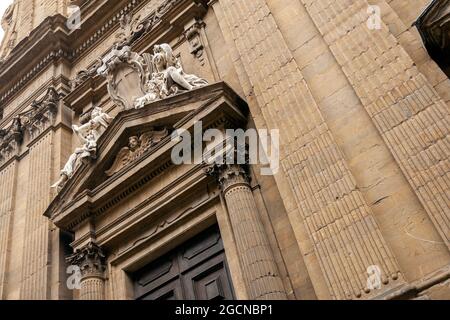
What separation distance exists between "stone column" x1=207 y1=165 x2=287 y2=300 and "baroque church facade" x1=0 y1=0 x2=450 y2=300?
0.07 ft

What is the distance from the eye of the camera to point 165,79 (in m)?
9.80

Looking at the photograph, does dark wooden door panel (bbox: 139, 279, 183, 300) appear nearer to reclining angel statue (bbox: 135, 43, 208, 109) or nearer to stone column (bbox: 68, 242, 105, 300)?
stone column (bbox: 68, 242, 105, 300)

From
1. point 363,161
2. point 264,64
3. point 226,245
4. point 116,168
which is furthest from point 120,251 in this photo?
point 363,161

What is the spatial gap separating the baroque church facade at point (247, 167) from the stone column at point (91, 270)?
0.02 metres

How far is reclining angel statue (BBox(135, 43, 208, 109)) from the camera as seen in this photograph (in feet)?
31.4

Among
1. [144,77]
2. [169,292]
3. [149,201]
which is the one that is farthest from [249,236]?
[144,77]

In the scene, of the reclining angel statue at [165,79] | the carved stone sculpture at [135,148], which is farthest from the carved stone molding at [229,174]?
the reclining angel statue at [165,79]

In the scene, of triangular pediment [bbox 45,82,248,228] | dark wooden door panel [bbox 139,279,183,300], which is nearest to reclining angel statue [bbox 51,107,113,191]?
triangular pediment [bbox 45,82,248,228]

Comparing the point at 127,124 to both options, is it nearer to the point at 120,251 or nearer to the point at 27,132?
the point at 120,251

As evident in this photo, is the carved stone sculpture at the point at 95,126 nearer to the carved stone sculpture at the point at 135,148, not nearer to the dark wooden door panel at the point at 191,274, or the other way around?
the carved stone sculpture at the point at 135,148

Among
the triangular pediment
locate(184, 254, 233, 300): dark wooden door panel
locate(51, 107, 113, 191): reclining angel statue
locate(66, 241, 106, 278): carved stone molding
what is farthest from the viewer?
locate(51, 107, 113, 191): reclining angel statue

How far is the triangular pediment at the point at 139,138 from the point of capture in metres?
8.34

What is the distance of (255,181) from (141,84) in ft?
13.0

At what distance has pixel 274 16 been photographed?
8734 millimetres
